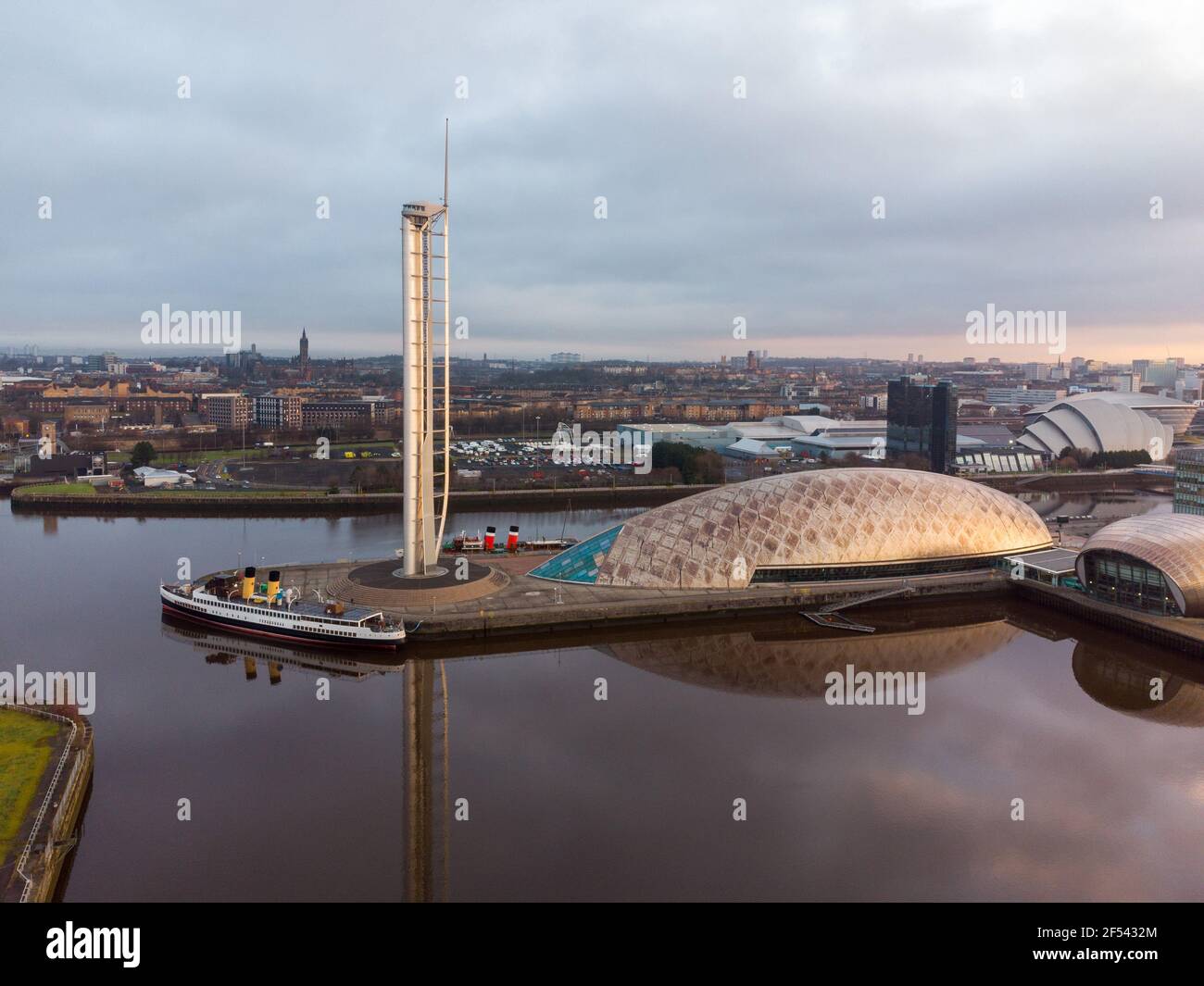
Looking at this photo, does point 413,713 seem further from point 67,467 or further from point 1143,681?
point 67,467

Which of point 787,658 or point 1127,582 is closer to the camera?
point 787,658

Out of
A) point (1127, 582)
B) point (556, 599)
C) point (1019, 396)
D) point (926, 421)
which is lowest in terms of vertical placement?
point (556, 599)

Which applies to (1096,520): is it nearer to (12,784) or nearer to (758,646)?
(758,646)

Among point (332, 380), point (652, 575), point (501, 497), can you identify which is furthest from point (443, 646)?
point (332, 380)

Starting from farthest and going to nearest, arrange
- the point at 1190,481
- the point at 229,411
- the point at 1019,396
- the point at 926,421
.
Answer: the point at 1019,396
the point at 229,411
the point at 926,421
the point at 1190,481

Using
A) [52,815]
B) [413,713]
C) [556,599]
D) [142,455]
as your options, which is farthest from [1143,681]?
[142,455]

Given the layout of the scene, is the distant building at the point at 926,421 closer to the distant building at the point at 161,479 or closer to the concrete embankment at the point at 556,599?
the concrete embankment at the point at 556,599

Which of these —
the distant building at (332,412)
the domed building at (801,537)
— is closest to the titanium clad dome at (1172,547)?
the domed building at (801,537)
